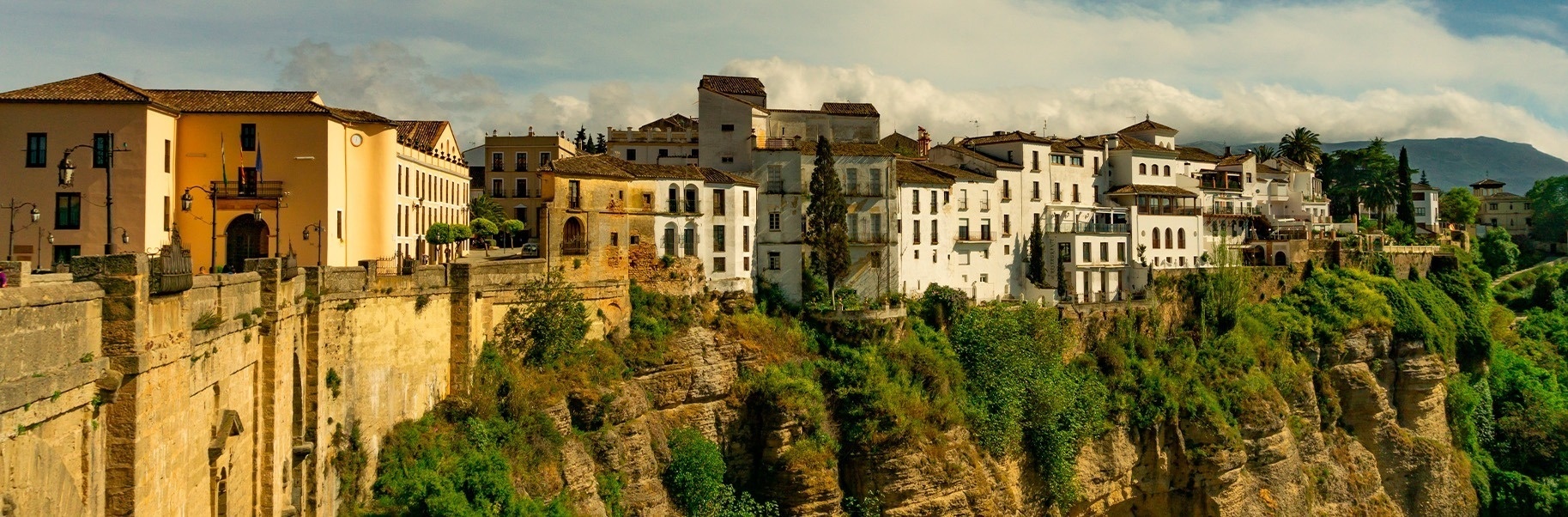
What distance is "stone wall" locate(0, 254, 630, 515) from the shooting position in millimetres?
12195

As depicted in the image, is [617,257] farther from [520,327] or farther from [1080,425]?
[1080,425]

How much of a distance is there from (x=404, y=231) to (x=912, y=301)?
19.9 metres

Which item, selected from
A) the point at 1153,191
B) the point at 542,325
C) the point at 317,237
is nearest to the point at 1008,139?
the point at 1153,191

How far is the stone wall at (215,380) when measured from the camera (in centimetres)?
1220

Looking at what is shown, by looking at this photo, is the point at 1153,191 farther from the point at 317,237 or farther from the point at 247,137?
the point at 247,137

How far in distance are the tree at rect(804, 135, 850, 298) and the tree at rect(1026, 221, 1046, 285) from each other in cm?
1296

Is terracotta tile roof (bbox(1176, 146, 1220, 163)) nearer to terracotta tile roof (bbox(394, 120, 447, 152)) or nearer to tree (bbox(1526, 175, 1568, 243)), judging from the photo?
terracotta tile roof (bbox(394, 120, 447, 152))

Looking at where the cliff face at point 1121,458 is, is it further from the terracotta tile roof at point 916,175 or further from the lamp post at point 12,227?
the lamp post at point 12,227

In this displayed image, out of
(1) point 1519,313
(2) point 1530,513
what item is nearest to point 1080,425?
(2) point 1530,513

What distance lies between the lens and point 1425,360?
191 ft

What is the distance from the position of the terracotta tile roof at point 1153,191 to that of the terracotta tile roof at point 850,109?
1385 centimetres

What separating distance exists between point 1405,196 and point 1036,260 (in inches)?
1468

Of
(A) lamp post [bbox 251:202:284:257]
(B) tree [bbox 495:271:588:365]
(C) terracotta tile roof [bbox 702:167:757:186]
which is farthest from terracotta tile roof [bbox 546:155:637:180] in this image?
(A) lamp post [bbox 251:202:284:257]

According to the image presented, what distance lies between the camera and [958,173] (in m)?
50.9
